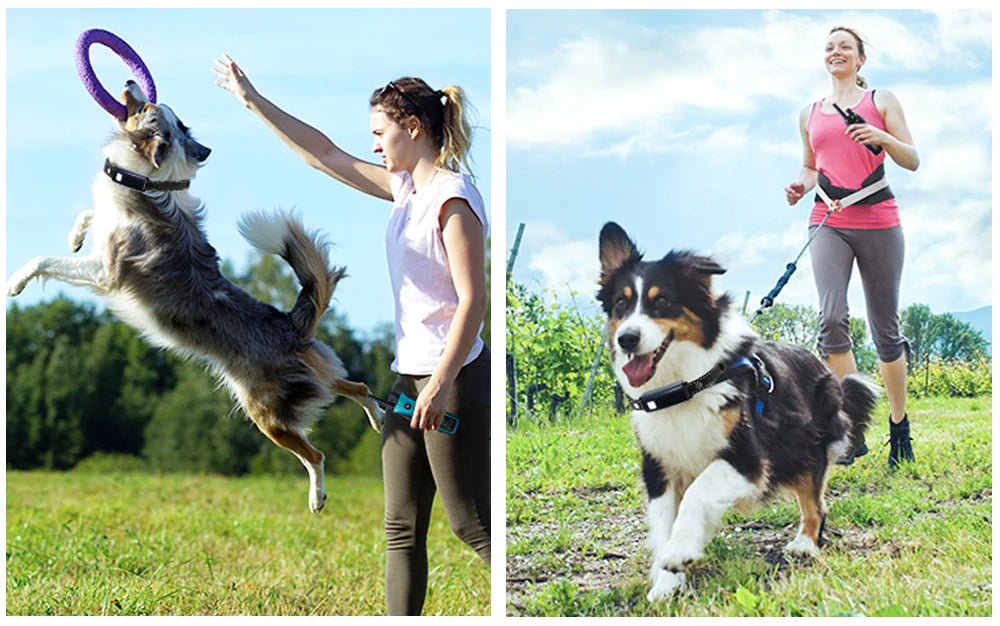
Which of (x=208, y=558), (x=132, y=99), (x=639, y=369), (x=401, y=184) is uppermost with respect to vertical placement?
(x=132, y=99)

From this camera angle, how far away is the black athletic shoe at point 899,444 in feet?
11.5

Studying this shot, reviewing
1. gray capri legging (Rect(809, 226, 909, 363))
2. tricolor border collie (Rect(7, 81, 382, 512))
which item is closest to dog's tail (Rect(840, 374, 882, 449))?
gray capri legging (Rect(809, 226, 909, 363))

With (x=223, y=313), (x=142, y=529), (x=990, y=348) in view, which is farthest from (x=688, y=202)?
(x=142, y=529)

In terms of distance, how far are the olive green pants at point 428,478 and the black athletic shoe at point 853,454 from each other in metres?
1.30

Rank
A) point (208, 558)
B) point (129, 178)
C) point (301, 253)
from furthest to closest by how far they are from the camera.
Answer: point (208, 558) → point (301, 253) → point (129, 178)

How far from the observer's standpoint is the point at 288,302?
8383mm

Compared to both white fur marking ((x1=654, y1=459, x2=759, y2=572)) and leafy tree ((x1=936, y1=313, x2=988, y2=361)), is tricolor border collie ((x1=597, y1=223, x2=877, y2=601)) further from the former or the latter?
leafy tree ((x1=936, y1=313, x2=988, y2=361))

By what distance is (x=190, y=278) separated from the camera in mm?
3004

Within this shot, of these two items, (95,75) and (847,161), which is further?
(847,161)

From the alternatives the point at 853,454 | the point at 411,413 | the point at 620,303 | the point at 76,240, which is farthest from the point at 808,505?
the point at 76,240

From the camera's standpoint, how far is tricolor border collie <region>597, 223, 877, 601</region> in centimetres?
336

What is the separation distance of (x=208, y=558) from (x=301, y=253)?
2275 mm

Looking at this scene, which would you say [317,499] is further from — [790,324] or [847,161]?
[847,161]

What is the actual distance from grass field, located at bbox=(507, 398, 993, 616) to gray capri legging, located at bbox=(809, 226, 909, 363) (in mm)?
342
